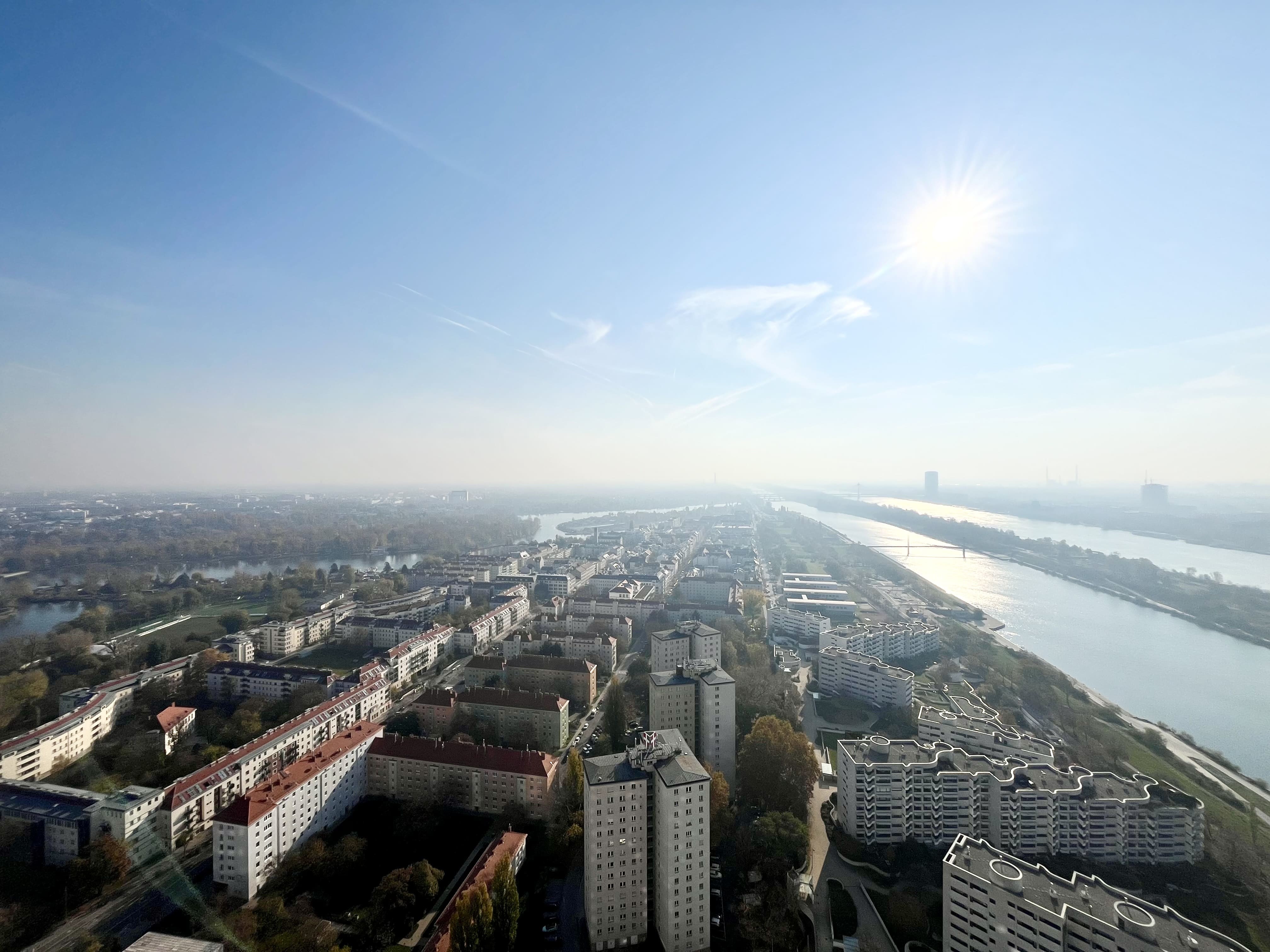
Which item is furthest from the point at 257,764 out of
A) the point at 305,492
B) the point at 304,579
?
the point at 305,492

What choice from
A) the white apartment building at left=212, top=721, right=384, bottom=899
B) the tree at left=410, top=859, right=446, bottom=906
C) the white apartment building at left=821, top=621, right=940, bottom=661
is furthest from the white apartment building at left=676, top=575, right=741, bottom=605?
the tree at left=410, top=859, right=446, bottom=906

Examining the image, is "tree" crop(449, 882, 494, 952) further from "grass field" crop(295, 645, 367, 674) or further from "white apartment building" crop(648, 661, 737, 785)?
"grass field" crop(295, 645, 367, 674)

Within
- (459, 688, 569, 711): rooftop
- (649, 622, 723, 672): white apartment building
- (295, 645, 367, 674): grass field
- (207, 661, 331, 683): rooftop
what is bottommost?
(295, 645, 367, 674): grass field

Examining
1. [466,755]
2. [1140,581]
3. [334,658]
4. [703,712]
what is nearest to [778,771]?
[703,712]

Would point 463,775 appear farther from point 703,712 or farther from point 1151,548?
point 1151,548

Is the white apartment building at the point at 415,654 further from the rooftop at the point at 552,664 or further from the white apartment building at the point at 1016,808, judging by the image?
the white apartment building at the point at 1016,808

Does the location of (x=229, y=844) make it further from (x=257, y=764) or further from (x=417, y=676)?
(x=417, y=676)
